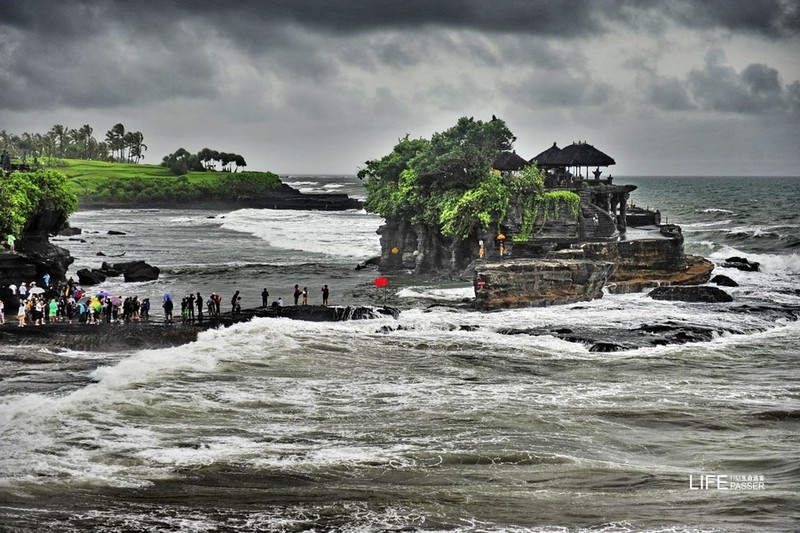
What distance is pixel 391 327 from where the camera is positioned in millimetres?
34469

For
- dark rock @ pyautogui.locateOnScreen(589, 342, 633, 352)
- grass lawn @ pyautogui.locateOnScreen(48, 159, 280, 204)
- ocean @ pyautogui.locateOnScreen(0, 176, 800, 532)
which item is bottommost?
ocean @ pyautogui.locateOnScreen(0, 176, 800, 532)

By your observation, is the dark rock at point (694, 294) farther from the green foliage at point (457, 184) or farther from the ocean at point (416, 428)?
the green foliage at point (457, 184)

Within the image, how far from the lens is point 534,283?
40375 mm

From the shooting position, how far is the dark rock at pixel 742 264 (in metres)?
52.2

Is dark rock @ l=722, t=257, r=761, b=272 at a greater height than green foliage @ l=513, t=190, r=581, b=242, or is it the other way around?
green foliage @ l=513, t=190, r=581, b=242

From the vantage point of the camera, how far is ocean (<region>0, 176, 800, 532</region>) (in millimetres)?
16406

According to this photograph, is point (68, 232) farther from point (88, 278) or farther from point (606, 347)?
point (606, 347)

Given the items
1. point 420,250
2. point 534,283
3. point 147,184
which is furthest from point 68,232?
point 147,184

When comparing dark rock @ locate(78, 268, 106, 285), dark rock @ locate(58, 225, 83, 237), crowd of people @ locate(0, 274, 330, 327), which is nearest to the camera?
crowd of people @ locate(0, 274, 330, 327)

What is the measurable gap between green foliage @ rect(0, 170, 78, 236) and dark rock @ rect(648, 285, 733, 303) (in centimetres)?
3140

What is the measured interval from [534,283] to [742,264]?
61.8 ft

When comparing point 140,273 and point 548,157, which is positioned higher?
point 548,157

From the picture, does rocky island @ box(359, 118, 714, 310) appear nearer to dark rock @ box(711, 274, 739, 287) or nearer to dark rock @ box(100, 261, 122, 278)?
dark rock @ box(711, 274, 739, 287)

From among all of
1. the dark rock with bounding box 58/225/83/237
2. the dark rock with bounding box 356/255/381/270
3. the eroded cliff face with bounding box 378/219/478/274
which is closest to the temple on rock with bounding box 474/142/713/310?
the eroded cliff face with bounding box 378/219/478/274
